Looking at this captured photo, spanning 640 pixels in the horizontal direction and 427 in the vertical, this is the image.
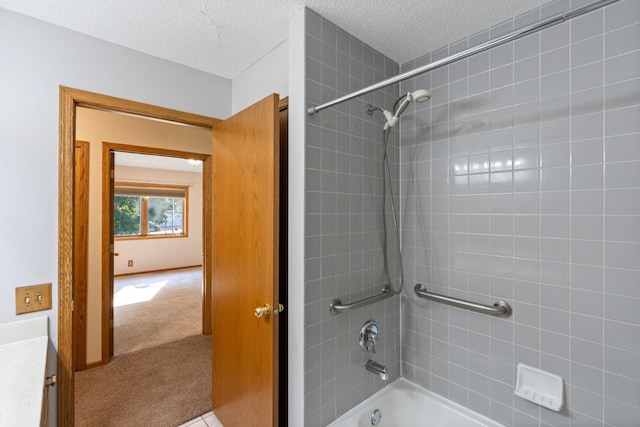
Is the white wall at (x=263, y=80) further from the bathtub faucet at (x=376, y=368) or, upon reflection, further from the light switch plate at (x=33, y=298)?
the bathtub faucet at (x=376, y=368)

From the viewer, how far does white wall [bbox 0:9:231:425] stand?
4.20 feet

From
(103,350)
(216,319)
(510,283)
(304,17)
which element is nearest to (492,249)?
(510,283)

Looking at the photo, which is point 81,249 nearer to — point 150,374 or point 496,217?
point 150,374

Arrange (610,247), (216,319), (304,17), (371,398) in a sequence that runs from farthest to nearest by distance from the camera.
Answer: (216,319), (371,398), (304,17), (610,247)

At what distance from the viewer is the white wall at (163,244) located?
6090 millimetres

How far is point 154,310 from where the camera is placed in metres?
4.05

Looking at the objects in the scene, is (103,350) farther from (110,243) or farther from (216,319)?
(216,319)

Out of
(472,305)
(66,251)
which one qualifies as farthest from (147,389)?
(472,305)

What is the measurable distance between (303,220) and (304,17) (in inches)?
36.9

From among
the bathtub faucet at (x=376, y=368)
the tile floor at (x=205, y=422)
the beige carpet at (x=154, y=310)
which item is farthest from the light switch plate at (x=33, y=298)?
the beige carpet at (x=154, y=310)

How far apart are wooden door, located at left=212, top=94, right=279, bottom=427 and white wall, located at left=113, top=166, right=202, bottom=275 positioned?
5.35m

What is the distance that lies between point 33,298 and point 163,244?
5.81 m

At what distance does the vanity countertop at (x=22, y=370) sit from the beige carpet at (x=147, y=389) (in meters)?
1.01

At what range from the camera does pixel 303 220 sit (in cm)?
133
